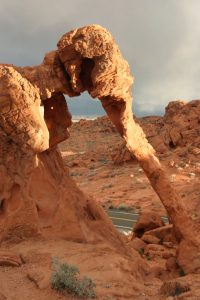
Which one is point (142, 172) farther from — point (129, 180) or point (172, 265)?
point (172, 265)

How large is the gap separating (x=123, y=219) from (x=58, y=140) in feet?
38.6

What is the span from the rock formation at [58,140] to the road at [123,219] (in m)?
8.72

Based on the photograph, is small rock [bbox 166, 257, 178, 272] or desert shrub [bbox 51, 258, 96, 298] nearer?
desert shrub [bbox 51, 258, 96, 298]

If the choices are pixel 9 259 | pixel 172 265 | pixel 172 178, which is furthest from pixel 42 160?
pixel 172 178

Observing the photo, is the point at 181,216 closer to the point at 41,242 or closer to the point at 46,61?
the point at 41,242

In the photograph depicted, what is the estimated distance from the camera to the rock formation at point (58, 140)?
29.7ft

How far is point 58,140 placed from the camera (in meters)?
11.0

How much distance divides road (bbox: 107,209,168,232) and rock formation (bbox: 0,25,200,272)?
8723 millimetres

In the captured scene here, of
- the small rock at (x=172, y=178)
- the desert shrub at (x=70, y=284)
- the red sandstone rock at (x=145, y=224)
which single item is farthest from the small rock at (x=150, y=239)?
the small rock at (x=172, y=178)

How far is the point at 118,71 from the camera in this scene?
32.7 feet

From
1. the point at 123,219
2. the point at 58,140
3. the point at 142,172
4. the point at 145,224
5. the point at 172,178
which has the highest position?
the point at 58,140

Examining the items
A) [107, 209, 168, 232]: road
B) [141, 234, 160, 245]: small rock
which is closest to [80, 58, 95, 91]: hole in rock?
[141, 234, 160, 245]: small rock

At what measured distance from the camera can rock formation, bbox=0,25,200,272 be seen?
904 centimetres

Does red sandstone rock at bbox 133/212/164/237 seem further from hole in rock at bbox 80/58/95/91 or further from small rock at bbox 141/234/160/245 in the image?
hole in rock at bbox 80/58/95/91
